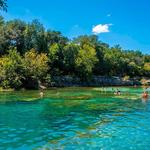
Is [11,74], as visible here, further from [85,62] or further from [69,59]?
[85,62]

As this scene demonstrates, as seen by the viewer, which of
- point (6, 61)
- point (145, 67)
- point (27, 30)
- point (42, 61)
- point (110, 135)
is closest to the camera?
point (110, 135)

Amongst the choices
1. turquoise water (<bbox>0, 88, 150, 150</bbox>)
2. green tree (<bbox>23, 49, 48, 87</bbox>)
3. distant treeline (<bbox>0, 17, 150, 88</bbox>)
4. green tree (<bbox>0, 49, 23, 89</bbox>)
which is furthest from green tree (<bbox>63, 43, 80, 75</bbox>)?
turquoise water (<bbox>0, 88, 150, 150</bbox>)

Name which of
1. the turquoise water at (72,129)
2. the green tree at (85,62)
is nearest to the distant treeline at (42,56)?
the green tree at (85,62)

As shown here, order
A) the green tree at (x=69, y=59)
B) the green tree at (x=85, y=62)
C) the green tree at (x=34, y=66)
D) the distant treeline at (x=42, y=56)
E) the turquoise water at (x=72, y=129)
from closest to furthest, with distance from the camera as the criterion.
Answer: the turquoise water at (x=72, y=129) < the distant treeline at (x=42, y=56) < the green tree at (x=34, y=66) < the green tree at (x=69, y=59) < the green tree at (x=85, y=62)

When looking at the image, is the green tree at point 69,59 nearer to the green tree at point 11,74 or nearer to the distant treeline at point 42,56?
the distant treeline at point 42,56

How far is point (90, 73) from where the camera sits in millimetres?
134625

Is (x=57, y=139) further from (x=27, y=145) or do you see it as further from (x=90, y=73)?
(x=90, y=73)

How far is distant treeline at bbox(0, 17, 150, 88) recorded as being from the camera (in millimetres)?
95688

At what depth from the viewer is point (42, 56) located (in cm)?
11262

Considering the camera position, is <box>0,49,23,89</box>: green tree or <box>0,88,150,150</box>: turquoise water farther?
<box>0,49,23,89</box>: green tree

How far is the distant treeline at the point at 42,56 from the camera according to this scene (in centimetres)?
9569

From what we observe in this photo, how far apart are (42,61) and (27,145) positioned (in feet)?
280

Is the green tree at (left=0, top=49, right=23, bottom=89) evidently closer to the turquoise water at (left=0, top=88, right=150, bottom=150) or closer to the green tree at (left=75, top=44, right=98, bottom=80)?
the green tree at (left=75, top=44, right=98, bottom=80)

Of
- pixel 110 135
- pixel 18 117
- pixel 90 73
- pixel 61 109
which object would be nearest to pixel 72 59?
pixel 90 73
